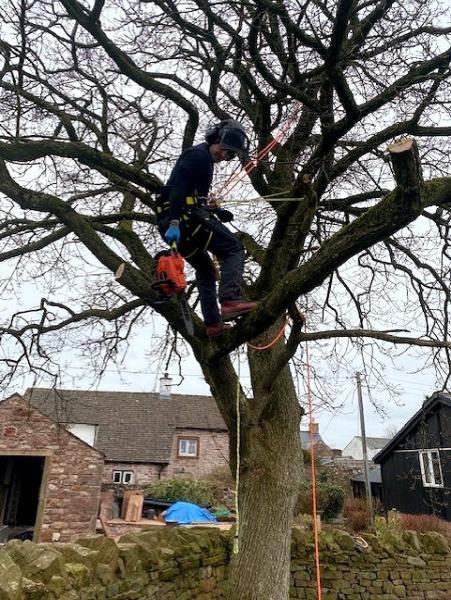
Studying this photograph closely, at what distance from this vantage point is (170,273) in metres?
3.54

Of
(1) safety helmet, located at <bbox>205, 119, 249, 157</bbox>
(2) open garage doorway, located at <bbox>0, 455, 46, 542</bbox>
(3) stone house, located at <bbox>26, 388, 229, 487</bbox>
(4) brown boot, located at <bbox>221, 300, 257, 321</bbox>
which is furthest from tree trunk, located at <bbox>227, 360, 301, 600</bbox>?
(3) stone house, located at <bbox>26, 388, 229, 487</bbox>

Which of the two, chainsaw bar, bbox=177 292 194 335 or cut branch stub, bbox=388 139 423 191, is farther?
chainsaw bar, bbox=177 292 194 335

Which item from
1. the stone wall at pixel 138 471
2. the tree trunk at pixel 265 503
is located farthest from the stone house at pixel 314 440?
the stone wall at pixel 138 471

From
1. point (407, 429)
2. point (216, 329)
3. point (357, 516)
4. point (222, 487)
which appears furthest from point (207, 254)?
point (222, 487)

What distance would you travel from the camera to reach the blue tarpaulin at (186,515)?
666 inches

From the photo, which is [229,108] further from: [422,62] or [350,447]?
[350,447]

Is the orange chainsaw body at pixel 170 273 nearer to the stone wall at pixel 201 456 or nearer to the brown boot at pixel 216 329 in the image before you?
the brown boot at pixel 216 329

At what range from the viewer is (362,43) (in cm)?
464

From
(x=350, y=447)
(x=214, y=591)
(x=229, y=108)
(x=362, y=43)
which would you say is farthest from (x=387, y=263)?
(x=350, y=447)

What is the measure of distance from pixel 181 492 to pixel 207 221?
19.5 meters

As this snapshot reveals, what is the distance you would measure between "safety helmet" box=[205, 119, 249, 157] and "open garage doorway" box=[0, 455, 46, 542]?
17.5 meters

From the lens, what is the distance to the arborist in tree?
152 inches

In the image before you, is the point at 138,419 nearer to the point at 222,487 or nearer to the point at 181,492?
the point at 222,487

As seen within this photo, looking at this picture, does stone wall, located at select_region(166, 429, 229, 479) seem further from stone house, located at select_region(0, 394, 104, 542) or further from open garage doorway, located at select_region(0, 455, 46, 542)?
stone house, located at select_region(0, 394, 104, 542)
